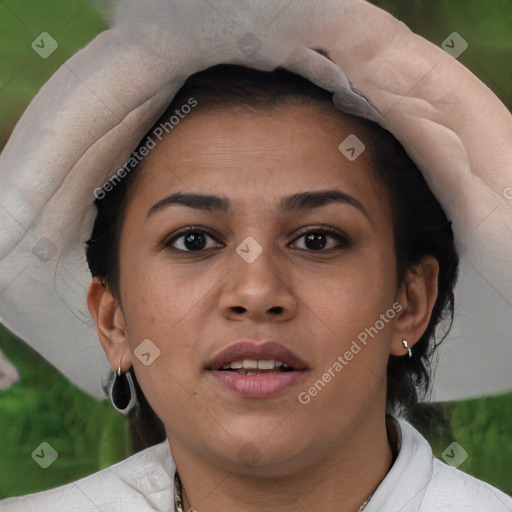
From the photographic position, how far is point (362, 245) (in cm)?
166

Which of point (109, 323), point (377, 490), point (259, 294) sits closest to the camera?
point (259, 294)

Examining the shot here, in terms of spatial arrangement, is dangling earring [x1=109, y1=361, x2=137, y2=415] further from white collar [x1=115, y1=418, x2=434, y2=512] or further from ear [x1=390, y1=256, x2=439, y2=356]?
ear [x1=390, y1=256, x2=439, y2=356]

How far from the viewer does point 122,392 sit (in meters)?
2.01

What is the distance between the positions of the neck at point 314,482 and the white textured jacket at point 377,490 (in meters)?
0.04

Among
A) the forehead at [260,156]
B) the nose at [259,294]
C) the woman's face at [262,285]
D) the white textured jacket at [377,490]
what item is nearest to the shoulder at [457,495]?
the white textured jacket at [377,490]

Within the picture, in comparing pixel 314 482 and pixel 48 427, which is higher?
pixel 314 482

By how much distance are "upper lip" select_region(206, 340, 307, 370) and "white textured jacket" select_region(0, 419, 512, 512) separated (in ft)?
1.27

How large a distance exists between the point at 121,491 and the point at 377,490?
59 centimetres

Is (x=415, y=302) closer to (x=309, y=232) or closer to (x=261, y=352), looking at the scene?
(x=309, y=232)

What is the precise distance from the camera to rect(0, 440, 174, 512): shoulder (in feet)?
6.27

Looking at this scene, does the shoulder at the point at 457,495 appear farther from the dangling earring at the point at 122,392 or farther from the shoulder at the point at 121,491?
the dangling earring at the point at 122,392

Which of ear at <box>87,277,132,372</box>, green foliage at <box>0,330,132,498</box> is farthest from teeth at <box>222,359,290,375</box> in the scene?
green foliage at <box>0,330,132,498</box>

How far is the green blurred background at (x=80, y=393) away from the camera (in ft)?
8.36

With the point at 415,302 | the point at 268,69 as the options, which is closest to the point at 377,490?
the point at 415,302
